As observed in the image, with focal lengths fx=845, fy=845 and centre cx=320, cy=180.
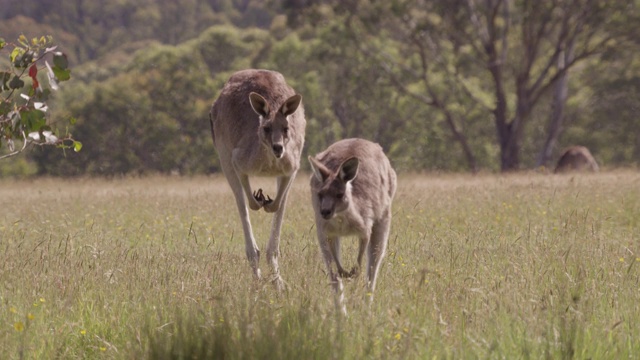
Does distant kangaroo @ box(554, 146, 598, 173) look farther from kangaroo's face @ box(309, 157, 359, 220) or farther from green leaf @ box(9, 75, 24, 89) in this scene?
green leaf @ box(9, 75, 24, 89)

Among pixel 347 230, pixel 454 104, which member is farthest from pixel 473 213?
pixel 454 104

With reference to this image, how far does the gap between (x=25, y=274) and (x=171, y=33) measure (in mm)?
106656

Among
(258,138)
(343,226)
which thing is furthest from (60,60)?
(258,138)

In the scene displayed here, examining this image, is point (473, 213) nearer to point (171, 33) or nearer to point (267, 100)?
point (267, 100)

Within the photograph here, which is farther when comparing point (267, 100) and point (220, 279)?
point (267, 100)

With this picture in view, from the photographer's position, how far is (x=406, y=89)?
31.8m

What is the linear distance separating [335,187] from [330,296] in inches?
45.5

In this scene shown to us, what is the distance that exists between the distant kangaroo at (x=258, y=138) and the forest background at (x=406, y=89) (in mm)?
19552

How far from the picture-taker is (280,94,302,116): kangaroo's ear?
7.59 meters

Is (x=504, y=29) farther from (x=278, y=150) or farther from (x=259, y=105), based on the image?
(x=278, y=150)

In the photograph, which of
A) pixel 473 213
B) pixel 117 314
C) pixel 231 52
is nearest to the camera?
pixel 117 314

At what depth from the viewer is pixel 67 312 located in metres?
6.14

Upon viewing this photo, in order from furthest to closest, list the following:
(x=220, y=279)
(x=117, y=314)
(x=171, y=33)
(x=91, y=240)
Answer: (x=171, y=33), (x=91, y=240), (x=220, y=279), (x=117, y=314)

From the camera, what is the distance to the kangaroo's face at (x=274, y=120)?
7598mm
